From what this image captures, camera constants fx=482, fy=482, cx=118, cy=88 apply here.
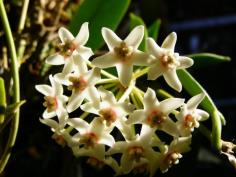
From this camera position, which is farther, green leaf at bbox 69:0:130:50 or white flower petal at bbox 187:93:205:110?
green leaf at bbox 69:0:130:50

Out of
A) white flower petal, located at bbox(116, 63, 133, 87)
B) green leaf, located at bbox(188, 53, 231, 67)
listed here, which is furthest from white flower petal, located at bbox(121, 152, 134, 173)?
green leaf, located at bbox(188, 53, 231, 67)

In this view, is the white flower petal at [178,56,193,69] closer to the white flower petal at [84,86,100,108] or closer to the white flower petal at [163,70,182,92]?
the white flower petal at [163,70,182,92]

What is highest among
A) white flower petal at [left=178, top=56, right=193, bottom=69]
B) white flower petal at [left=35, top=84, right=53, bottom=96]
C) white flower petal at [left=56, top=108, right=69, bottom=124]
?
white flower petal at [left=178, top=56, right=193, bottom=69]

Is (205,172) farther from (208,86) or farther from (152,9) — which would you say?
(208,86)

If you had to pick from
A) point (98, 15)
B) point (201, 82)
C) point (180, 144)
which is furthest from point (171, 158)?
point (201, 82)

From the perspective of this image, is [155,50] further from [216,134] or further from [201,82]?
[201,82]

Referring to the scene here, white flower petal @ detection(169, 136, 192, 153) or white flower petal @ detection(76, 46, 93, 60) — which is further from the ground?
white flower petal @ detection(76, 46, 93, 60)

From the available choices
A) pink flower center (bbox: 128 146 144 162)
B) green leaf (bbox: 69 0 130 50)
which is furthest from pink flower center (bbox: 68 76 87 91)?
green leaf (bbox: 69 0 130 50)
